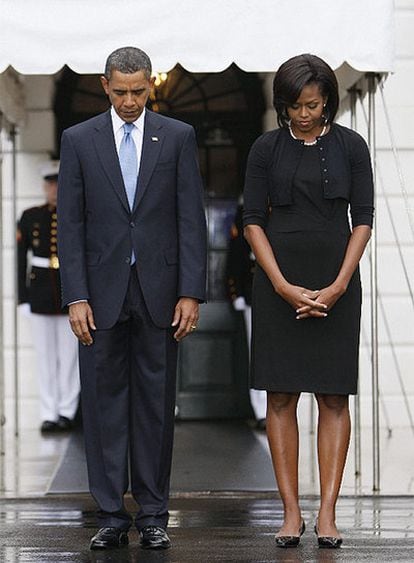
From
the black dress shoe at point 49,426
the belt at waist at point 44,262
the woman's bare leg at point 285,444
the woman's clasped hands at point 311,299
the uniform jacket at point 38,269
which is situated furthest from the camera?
the belt at waist at point 44,262

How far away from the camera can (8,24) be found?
727 centimetres

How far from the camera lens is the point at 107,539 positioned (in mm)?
6047

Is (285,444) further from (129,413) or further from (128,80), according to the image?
(128,80)

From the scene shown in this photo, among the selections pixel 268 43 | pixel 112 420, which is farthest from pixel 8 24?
pixel 112 420

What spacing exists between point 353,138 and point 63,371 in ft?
16.5

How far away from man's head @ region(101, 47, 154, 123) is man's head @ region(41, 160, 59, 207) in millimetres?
4816

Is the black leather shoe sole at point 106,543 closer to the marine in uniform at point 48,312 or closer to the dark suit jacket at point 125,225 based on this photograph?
the dark suit jacket at point 125,225

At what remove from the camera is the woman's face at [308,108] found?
5.96m

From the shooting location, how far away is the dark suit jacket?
19.7ft

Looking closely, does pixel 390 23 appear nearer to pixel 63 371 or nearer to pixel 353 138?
pixel 353 138

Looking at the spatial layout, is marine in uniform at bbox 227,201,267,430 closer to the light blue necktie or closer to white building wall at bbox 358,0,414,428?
white building wall at bbox 358,0,414,428

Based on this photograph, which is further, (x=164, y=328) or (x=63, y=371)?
(x=63, y=371)

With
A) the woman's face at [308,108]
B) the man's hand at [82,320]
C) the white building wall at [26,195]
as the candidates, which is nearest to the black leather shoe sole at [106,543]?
the man's hand at [82,320]

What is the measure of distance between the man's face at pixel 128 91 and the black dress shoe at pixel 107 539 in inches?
64.3
